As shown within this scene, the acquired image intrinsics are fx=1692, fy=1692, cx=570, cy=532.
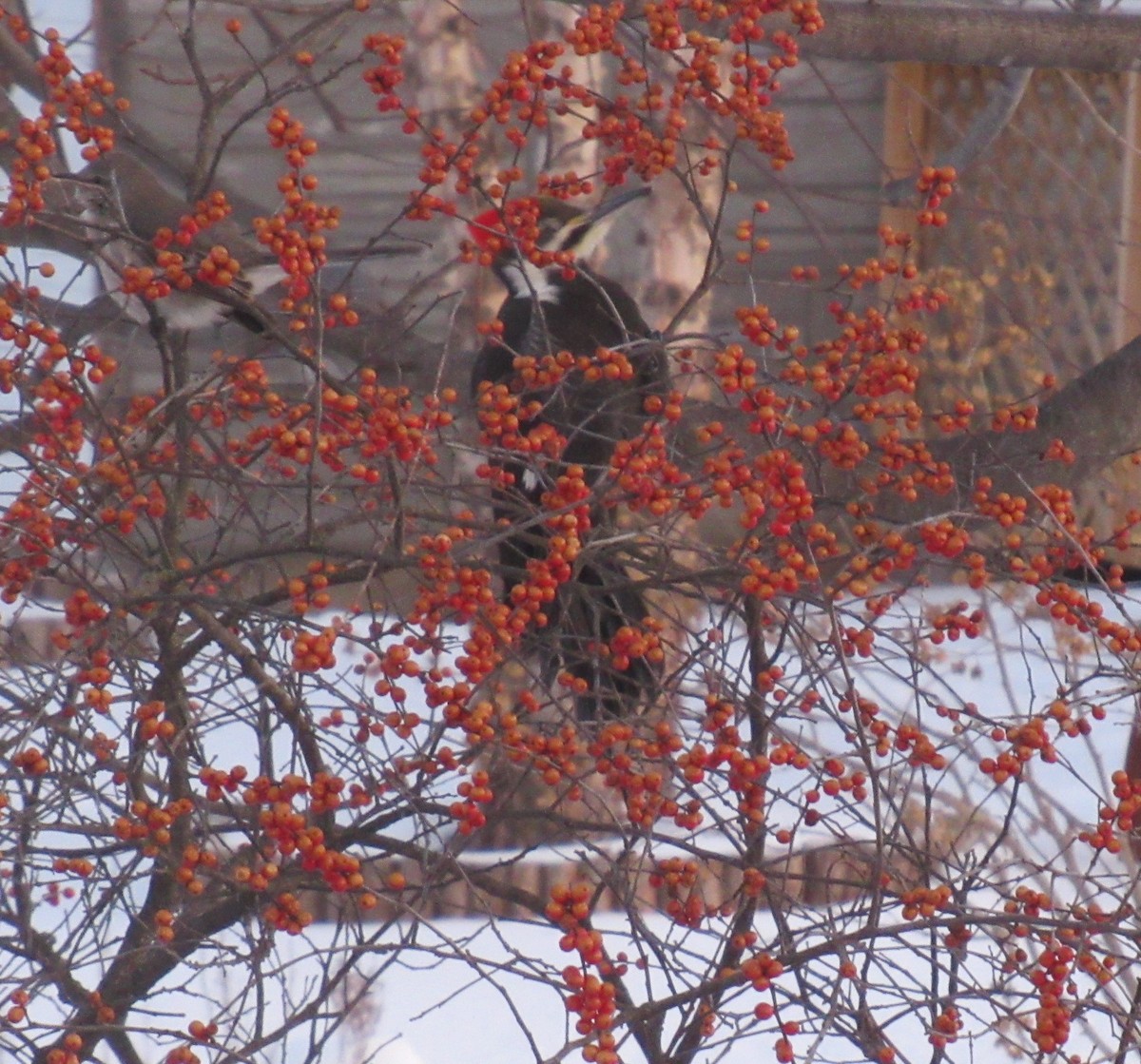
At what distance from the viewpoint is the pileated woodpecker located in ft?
5.16

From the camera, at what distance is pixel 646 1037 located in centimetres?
163

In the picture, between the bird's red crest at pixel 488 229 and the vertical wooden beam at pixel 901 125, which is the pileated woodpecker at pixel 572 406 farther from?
the vertical wooden beam at pixel 901 125

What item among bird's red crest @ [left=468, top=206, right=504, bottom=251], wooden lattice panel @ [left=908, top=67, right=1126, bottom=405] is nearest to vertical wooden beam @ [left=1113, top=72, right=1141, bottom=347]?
wooden lattice panel @ [left=908, top=67, right=1126, bottom=405]

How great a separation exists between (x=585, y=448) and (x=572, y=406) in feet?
2.89

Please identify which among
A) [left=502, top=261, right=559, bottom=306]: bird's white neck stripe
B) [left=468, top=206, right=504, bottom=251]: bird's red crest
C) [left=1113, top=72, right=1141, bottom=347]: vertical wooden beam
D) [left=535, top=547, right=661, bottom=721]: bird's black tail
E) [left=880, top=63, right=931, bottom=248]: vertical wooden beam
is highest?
[left=880, top=63, right=931, bottom=248]: vertical wooden beam

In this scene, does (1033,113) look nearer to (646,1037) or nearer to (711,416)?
(711,416)

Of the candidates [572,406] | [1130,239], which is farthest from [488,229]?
[1130,239]

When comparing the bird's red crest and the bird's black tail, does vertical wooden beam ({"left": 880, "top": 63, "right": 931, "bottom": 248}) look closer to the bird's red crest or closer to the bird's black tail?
the bird's red crest

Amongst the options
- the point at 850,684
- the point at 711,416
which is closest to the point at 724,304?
the point at 711,416

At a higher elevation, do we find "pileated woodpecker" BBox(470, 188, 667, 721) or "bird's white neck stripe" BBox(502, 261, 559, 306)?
"bird's white neck stripe" BBox(502, 261, 559, 306)

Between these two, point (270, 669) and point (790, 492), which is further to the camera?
point (270, 669)

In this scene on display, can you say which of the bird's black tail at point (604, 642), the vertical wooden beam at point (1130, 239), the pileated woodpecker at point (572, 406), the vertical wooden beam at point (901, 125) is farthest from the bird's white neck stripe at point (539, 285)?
the vertical wooden beam at point (901, 125)

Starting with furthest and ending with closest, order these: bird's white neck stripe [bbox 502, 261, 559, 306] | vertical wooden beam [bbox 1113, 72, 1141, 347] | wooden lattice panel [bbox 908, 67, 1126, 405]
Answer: vertical wooden beam [bbox 1113, 72, 1141, 347], wooden lattice panel [bbox 908, 67, 1126, 405], bird's white neck stripe [bbox 502, 261, 559, 306]

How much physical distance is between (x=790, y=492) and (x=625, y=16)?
0.91m
